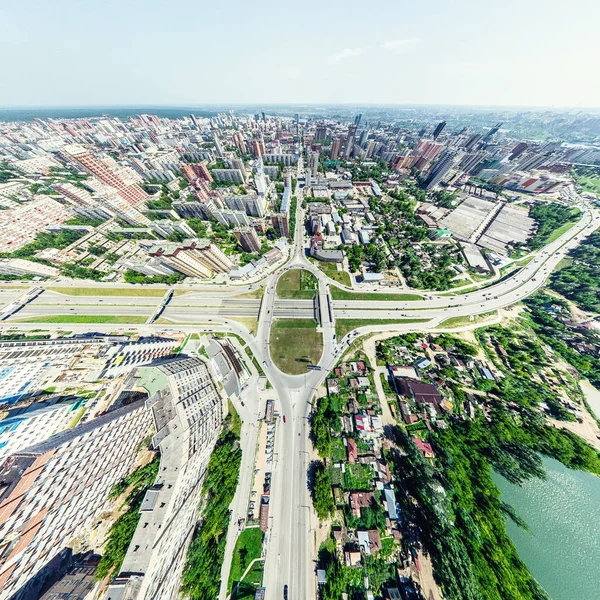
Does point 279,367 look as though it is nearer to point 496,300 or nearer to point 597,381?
point 496,300

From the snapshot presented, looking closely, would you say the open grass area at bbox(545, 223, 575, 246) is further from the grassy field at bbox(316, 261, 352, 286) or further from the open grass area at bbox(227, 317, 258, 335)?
the open grass area at bbox(227, 317, 258, 335)

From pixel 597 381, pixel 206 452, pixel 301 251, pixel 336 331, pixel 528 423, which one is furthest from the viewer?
pixel 301 251

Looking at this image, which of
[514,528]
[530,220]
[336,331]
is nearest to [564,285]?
[530,220]

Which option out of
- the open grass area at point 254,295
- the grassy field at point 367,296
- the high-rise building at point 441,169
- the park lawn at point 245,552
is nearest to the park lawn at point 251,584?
the park lawn at point 245,552

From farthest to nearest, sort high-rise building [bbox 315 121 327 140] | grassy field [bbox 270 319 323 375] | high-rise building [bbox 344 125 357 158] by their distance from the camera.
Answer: high-rise building [bbox 315 121 327 140] < high-rise building [bbox 344 125 357 158] < grassy field [bbox 270 319 323 375]

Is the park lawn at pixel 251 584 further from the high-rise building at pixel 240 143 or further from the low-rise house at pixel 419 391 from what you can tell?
the high-rise building at pixel 240 143

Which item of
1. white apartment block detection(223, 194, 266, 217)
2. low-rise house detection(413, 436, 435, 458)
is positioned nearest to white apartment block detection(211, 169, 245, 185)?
white apartment block detection(223, 194, 266, 217)

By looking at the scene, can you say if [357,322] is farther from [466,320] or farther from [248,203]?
[248,203]
